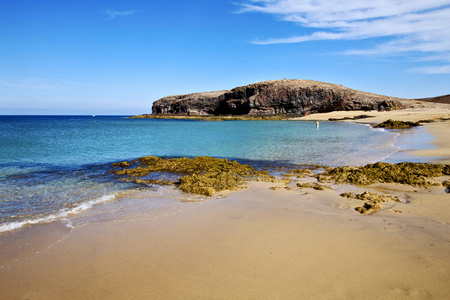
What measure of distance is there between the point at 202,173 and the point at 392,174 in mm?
6301

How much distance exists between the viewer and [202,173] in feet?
32.8

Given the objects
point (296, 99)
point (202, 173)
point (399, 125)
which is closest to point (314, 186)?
point (202, 173)

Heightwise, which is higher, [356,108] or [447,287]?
[356,108]

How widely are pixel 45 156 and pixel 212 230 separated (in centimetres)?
1478

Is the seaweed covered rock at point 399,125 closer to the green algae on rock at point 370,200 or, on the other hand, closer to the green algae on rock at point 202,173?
the green algae on rock at point 202,173

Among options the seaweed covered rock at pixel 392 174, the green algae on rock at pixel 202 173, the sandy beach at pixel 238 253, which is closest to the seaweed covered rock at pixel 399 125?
the seaweed covered rock at pixel 392 174

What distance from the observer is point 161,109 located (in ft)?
373

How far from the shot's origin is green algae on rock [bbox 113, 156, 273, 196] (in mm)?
8109

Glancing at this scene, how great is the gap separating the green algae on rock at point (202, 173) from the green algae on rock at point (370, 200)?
2.99 m

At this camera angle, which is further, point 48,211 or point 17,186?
point 17,186

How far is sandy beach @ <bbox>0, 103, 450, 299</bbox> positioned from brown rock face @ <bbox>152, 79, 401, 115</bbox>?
232 ft

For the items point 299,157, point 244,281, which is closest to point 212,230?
point 244,281

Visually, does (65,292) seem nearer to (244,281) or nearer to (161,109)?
(244,281)

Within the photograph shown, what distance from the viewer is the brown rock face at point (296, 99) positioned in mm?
70000
